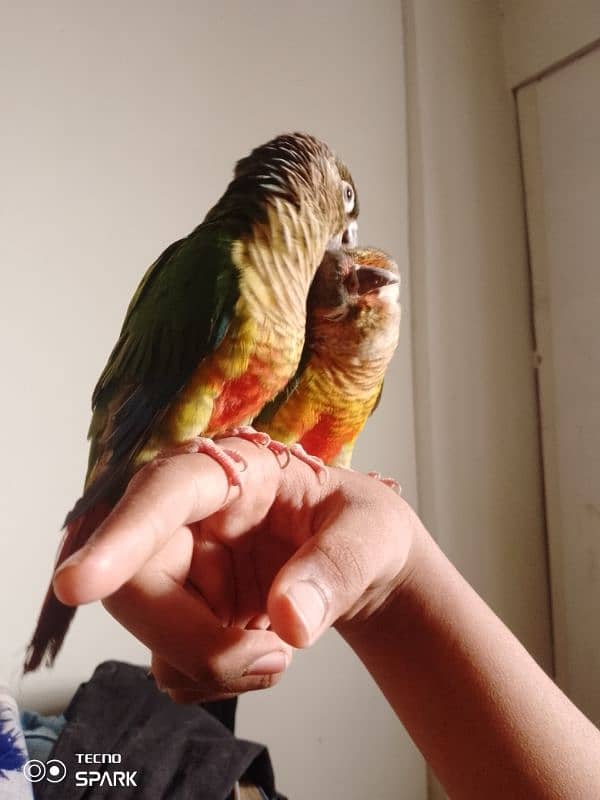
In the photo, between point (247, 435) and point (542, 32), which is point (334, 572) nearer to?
point (247, 435)

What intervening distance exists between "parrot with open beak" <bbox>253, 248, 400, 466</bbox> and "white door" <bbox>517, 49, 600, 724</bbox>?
79cm

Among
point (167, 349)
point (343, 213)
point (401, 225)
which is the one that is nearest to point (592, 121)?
point (401, 225)

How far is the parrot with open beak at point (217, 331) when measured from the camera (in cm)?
42

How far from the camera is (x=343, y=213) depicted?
0.48 m

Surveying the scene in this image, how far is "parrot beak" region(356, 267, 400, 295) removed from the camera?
480 millimetres

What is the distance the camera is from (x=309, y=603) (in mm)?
290

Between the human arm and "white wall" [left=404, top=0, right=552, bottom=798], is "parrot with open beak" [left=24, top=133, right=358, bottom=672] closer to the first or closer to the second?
the human arm

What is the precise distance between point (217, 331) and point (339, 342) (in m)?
0.11

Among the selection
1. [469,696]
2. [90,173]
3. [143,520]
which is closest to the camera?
[143,520]

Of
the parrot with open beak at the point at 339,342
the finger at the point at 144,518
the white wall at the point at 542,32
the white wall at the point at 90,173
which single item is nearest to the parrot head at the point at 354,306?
the parrot with open beak at the point at 339,342

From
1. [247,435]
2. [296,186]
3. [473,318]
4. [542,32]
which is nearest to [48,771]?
[247,435]

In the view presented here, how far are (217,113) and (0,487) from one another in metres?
0.59

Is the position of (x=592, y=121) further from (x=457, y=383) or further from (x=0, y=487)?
(x=0, y=487)

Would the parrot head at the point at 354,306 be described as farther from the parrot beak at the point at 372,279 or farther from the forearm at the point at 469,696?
the forearm at the point at 469,696
